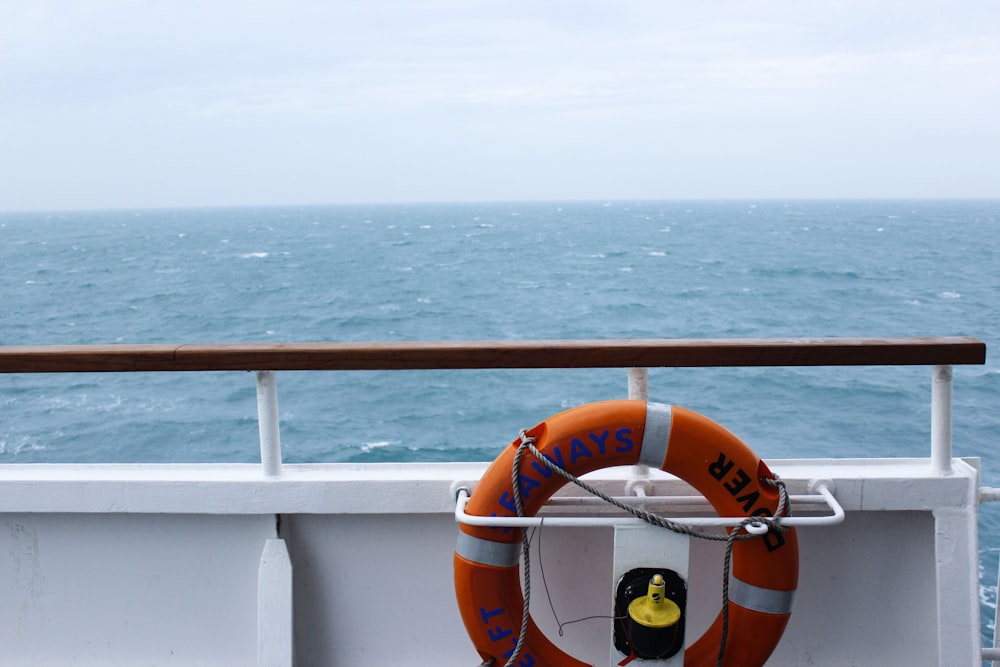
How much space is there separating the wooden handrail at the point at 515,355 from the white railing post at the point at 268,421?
0.05 metres

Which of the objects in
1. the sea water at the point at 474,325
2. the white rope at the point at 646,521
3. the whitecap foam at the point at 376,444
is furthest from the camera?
the sea water at the point at 474,325

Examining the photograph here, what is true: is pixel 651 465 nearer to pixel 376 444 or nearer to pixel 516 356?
pixel 516 356

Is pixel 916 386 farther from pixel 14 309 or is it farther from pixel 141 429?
pixel 14 309

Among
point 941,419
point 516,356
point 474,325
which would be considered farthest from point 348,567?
point 474,325

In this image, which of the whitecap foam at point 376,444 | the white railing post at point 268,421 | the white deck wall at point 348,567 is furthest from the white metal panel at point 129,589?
the whitecap foam at point 376,444

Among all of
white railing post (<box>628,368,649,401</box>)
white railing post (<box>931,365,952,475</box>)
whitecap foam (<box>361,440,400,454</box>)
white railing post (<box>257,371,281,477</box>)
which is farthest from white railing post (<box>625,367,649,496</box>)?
whitecap foam (<box>361,440,400,454</box>)

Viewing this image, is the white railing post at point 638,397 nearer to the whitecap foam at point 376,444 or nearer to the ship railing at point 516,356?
the ship railing at point 516,356

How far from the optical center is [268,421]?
149cm

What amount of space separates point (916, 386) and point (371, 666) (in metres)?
13.1

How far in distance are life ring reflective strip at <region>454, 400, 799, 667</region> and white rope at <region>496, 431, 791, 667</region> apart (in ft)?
0.05

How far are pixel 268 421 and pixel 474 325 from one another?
1864 cm

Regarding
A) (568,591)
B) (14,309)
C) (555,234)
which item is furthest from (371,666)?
(555,234)

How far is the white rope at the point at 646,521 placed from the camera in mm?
1311

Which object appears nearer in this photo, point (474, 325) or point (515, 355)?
point (515, 355)
